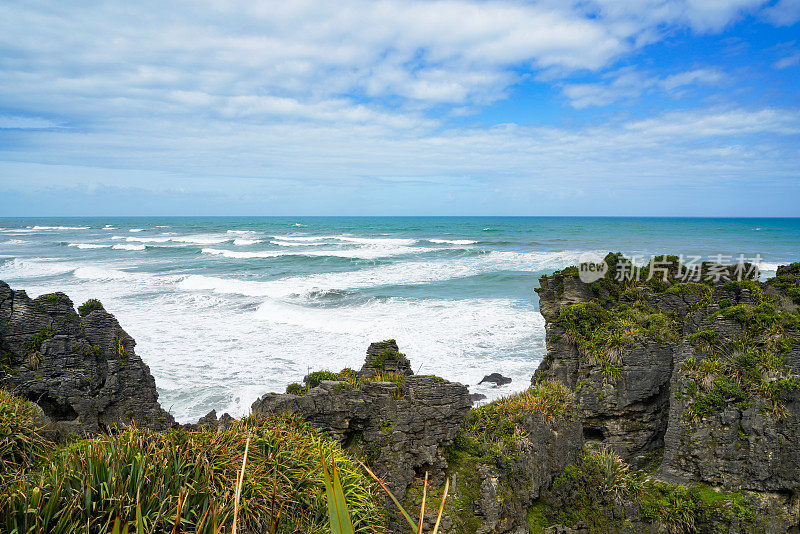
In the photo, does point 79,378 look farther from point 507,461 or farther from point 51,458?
point 507,461

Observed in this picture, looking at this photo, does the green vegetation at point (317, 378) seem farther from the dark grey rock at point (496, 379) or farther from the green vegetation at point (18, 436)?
the dark grey rock at point (496, 379)

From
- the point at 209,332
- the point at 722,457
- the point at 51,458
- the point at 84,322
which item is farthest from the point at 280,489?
the point at 209,332

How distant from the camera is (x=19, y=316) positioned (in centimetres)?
992

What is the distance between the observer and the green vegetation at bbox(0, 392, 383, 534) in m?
5.33

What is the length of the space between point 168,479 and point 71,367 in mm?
5597

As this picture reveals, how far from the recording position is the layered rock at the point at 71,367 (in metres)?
9.67

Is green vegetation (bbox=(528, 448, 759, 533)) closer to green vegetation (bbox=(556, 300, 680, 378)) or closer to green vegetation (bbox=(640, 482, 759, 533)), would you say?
green vegetation (bbox=(640, 482, 759, 533))

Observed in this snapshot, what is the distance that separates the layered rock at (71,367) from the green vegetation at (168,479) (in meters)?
1.97

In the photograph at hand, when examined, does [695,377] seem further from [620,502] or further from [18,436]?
[18,436]

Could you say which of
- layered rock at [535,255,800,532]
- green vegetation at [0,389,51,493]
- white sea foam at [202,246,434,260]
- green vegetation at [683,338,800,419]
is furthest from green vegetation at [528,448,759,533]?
white sea foam at [202,246,434,260]

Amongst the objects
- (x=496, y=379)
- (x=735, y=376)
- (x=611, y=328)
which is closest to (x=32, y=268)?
(x=496, y=379)

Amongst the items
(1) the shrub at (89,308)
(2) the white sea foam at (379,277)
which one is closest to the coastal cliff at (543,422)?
(1) the shrub at (89,308)

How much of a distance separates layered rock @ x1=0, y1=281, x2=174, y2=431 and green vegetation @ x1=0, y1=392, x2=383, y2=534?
197 centimetres

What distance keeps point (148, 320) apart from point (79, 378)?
62.4ft
